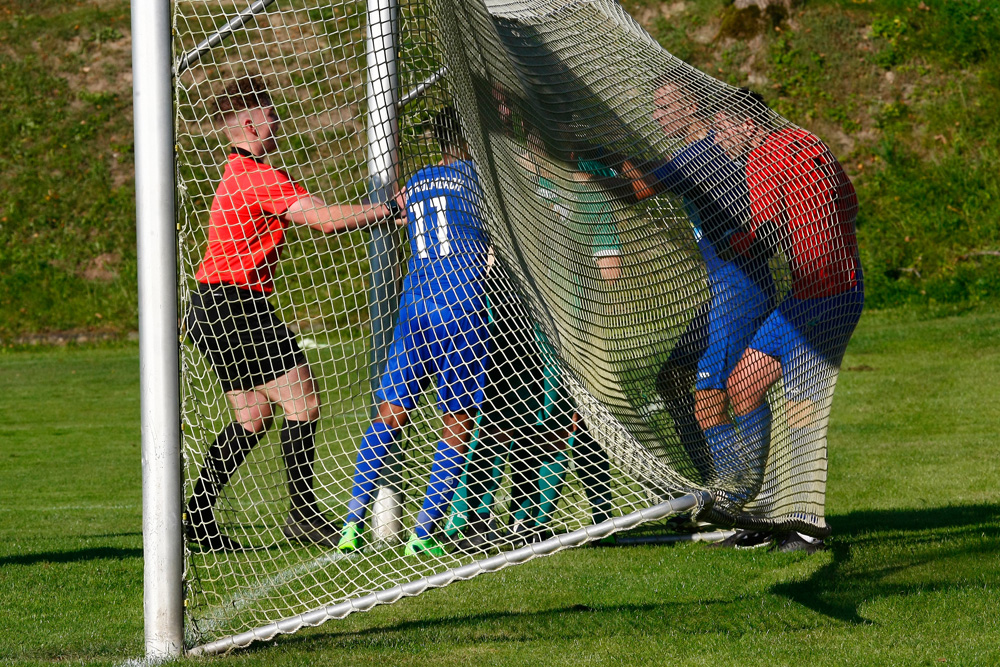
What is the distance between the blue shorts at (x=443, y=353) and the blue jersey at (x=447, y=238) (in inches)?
2.0

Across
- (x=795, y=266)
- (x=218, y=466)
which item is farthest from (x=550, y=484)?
(x=795, y=266)

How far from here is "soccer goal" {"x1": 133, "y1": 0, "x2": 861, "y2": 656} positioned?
3.50 meters

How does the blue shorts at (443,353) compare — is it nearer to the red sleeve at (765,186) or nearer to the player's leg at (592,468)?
the player's leg at (592,468)

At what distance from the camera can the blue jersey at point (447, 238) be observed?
398 cm

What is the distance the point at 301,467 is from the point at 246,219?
0.98 m

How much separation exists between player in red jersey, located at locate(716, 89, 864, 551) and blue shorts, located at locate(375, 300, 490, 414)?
1.20 metres

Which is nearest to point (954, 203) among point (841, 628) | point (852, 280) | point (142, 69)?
point (852, 280)

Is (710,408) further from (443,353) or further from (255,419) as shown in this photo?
(255,419)

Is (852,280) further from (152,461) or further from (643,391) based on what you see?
(152,461)

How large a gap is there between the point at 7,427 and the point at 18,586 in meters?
6.27

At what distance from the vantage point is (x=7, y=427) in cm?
1012

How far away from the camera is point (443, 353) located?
3990 mm

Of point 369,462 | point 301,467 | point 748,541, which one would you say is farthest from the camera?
point 748,541

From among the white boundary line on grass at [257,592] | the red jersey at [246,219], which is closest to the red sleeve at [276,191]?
the red jersey at [246,219]
